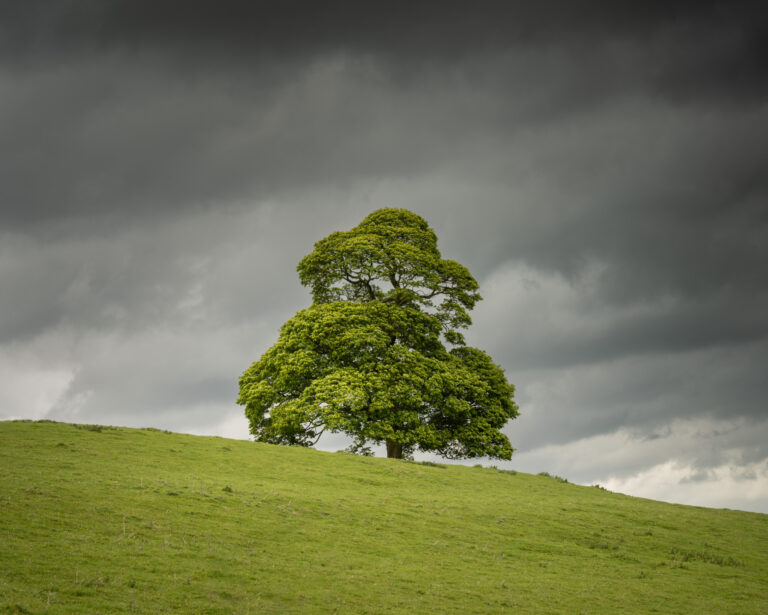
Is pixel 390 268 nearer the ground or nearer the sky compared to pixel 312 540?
nearer the sky

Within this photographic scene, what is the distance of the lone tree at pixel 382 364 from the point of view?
39188 mm

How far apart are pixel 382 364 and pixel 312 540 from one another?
67.8ft

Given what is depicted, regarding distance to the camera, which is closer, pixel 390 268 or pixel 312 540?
pixel 312 540

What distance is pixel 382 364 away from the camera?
40.6 metres

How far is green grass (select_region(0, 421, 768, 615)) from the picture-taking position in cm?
1523

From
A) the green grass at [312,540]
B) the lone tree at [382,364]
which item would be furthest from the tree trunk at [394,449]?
the green grass at [312,540]

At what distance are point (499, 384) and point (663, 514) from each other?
13.6m

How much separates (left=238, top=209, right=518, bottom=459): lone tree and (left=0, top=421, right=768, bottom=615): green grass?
4.66m

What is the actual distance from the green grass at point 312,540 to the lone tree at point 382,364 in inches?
183

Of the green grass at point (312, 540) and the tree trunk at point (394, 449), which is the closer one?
the green grass at point (312, 540)

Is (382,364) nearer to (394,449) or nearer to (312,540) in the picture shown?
(394,449)

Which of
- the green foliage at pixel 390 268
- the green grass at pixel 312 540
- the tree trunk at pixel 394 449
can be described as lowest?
the green grass at pixel 312 540

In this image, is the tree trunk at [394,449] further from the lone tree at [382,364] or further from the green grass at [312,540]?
the green grass at [312,540]

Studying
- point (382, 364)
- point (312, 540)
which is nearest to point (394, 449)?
point (382, 364)
